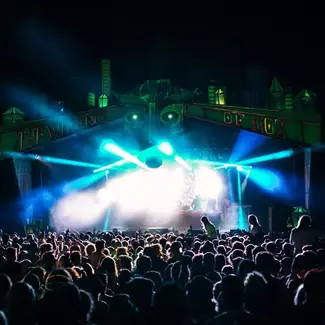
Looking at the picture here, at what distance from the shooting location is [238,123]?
2417cm

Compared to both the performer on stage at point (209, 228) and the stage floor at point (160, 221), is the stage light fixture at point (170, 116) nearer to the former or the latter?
the performer on stage at point (209, 228)

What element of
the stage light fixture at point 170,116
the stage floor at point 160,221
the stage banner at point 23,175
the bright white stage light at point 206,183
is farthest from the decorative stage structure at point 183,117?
the stage floor at point 160,221

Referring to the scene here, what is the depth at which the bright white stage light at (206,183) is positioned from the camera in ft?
111

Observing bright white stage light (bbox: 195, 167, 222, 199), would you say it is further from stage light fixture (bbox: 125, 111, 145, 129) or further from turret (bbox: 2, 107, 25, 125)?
stage light fixture (bbox: 125, 111, 145, 129)

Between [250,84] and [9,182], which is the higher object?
[250,84]

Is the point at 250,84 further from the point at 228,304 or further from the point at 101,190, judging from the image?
the point at 228,304

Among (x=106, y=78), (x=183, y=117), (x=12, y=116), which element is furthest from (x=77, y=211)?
(x=183, y=117)

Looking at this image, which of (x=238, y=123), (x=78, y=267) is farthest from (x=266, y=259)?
(x=238, y=123)

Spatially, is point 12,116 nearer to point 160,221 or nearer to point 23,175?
point 23,175

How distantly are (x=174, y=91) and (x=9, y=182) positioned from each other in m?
9.46

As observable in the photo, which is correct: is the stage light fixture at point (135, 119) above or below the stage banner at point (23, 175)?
above

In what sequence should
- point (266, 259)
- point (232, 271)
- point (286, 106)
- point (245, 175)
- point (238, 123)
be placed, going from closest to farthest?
point (266, 259), point (232, 271), point (238, 123), point (286, 106), point (245, 175)

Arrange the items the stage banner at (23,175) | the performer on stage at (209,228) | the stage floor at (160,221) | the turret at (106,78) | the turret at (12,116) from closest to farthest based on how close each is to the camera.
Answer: the performer on stage at (209,228) < the stage banner at (23,175) < the turret at (12,116) < the stage floor at (160,221) < the turret at (106,78)

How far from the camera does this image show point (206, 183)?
34.0 m
